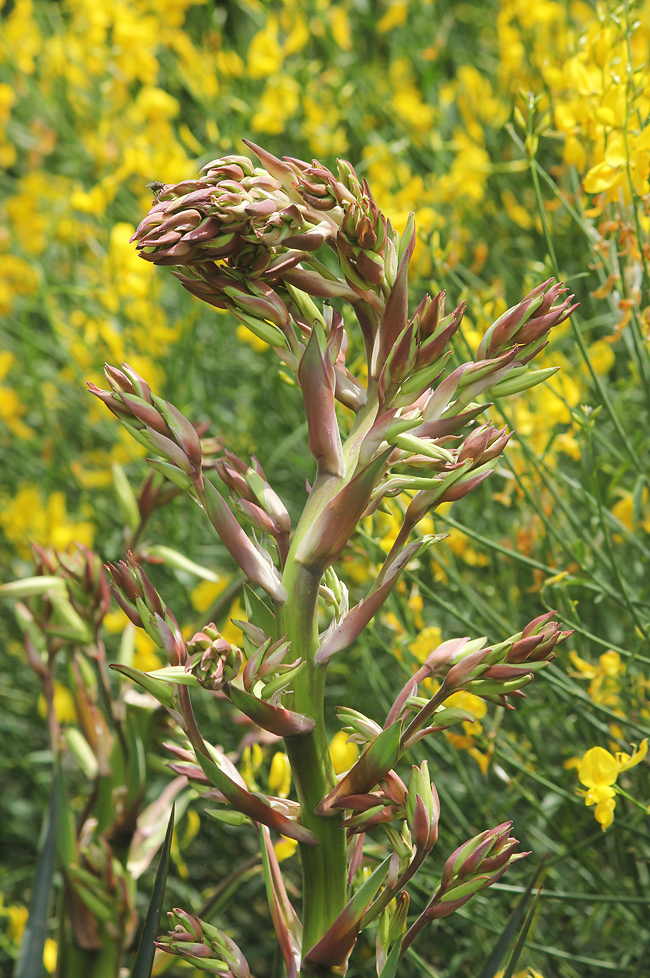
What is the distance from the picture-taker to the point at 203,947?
488 millimetres

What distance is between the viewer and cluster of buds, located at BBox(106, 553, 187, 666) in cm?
46


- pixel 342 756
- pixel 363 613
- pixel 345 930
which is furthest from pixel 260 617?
pixel 342 756

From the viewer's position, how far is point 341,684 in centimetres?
146

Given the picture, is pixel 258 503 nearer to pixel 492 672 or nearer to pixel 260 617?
pixel 260 617

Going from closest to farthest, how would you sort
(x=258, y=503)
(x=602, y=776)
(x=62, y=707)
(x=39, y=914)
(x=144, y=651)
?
(x=258, y=503) → (x=602, y=776) → (x=39, y=914) → (x=144, y=651) → (x=62, y=707)

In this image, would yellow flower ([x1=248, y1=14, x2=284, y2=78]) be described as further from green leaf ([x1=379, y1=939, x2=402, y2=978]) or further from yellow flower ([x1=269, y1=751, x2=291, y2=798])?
green leaf ([x1=379, y1=939, x2=402, y2=978])

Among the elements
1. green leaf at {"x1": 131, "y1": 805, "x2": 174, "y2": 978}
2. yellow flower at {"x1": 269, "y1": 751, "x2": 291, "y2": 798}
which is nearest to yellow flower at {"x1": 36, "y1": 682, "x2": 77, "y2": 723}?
yellow flower at {"x1": 269, "y1": 751, "x2": 291, "y2": 798}

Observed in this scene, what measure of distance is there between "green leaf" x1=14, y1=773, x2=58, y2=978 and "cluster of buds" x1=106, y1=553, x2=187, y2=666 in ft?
1.42

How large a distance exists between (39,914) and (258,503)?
52 cm

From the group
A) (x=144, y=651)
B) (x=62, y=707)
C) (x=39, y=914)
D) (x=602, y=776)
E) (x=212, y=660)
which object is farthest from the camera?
(x=62, y=707)

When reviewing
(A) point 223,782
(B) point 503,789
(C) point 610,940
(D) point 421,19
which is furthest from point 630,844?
(D) point 421,19

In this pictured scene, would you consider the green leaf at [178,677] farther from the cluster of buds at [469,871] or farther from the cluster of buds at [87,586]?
the cluster of buds at [87,586]

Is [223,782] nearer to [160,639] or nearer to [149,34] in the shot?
[160,639]

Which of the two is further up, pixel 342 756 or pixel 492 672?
pixel 492 672
